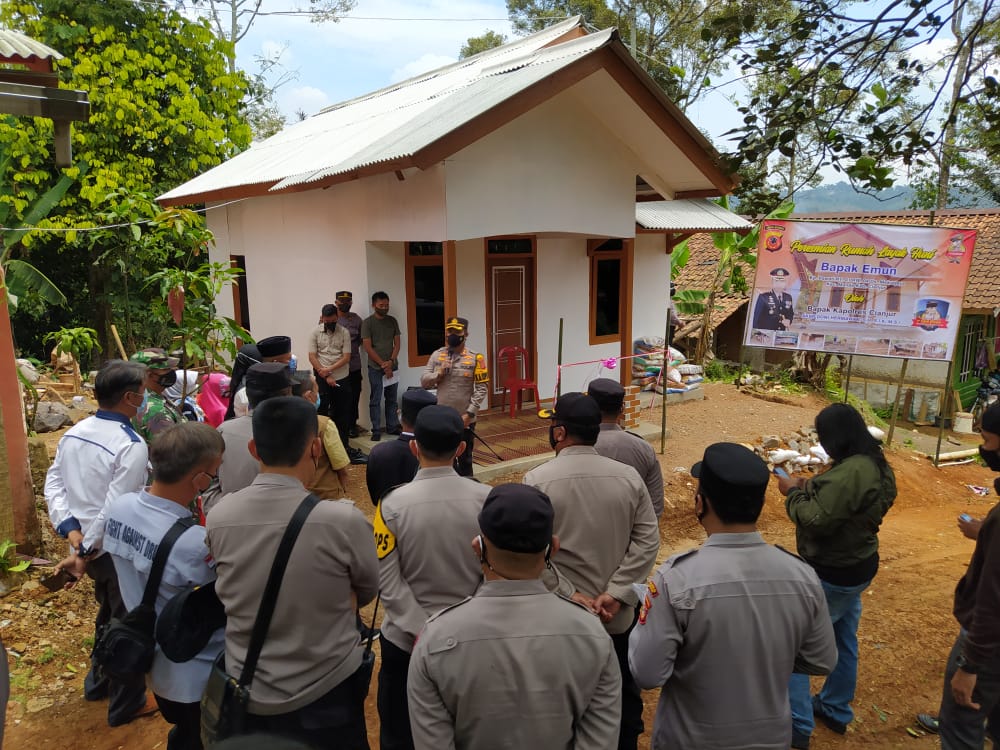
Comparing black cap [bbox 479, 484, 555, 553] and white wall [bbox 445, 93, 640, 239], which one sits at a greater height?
white wall [bbox 445, 93, 640, 239]

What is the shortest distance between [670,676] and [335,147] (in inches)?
328

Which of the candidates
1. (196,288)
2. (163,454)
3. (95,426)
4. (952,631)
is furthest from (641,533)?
(196,288)

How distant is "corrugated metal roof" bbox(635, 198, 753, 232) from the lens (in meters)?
12.5

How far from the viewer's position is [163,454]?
101 inches

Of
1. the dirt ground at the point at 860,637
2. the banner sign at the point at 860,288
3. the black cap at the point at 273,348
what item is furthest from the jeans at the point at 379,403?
A: the banner sign at the point at 860,288

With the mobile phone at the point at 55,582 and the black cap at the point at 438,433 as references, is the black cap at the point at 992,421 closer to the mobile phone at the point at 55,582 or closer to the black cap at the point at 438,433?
the black cap at the point at 438,433

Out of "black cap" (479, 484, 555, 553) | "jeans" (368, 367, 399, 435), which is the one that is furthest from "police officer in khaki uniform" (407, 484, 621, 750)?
"jeans" (368, 367, 399, 435)

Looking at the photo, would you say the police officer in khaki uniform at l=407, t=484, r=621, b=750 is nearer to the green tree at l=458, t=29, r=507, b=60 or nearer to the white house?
the white house

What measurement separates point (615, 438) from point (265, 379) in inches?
69.5

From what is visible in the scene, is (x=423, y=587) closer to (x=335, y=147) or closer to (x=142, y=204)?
(x=142, y=204)

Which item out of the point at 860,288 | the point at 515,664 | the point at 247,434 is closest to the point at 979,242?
the point at 860,288

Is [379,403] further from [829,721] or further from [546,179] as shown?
[829,721]

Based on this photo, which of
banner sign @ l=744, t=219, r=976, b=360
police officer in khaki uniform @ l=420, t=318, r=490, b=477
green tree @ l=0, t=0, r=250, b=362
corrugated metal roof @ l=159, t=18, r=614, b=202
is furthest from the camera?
green tree @ l=0, t=0, r=250, b=362

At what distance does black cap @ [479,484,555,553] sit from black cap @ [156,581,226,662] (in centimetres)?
116
